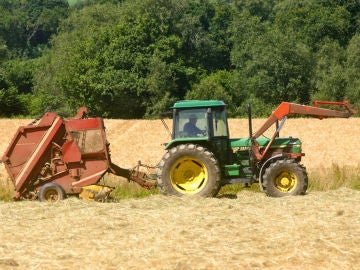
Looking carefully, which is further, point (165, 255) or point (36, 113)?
point (36, 113)

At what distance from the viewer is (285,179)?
12227mm

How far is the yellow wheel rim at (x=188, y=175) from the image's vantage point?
1220 cm

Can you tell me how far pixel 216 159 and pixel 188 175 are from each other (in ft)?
2.18

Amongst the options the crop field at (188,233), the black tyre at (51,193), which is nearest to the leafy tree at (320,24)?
the crop field at (188,233)

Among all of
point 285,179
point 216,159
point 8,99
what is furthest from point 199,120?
point 8,99

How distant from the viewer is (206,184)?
39.5 ft

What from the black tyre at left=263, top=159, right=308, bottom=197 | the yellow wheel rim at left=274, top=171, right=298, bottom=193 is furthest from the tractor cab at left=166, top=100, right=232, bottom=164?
the yellow wheel rim at left=274, top=171, right=298, bottom=193

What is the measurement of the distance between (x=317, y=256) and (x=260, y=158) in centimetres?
593

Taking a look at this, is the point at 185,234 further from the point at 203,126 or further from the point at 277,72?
the point at 277,72

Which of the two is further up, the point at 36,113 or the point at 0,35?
the point at 0,35

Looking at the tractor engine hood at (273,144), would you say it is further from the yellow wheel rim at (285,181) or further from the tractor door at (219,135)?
the yellow wheel rim at (285,181)

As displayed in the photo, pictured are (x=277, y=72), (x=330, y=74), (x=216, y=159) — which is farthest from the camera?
(x=277, y=72)

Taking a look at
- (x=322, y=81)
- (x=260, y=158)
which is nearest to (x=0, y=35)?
(x=322, y=81)

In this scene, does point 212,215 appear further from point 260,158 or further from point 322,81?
point 322,81
